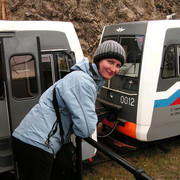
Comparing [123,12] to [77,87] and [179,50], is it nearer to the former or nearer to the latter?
[179,50]

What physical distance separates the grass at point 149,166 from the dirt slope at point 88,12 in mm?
10665

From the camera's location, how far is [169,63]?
→ 4500 mm

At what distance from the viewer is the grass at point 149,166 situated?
4.08 m

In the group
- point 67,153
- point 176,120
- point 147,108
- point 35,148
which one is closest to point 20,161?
point 35,148

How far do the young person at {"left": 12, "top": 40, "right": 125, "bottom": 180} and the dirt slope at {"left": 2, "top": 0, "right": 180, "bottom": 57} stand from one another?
13.0 m

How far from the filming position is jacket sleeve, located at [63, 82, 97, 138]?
65.2 inches

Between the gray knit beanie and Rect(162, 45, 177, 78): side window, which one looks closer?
the gray knit beanie

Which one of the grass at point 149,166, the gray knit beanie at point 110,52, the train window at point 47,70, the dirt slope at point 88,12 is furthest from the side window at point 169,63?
the dirt slope at point 88,12

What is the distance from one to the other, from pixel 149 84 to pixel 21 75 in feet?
7.55

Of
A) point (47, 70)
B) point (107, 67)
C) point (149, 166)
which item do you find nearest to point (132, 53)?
point (47, 70)

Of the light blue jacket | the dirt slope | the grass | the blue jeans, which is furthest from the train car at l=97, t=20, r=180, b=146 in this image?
the dirt slope

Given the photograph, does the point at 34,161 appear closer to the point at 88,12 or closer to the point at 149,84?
the point at 149,84

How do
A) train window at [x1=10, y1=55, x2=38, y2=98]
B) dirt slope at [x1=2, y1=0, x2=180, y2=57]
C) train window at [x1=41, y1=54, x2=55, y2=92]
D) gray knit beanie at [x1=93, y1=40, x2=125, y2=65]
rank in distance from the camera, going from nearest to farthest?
1. gray knit beanie at [x1=93, y1=40, x2=125, y2=65]
2. train window at [x1=10, y1=55, x2=38, y2=98]
3. train window at [x1=41, y1=54, x2=55, y2=92]
4. dirt slope at [x1=2, y1=0, x2=180, y2=57]

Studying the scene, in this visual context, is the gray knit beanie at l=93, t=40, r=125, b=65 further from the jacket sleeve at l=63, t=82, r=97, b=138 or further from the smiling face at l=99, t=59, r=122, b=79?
the jacket sleeve at l=63, t=82, r=97, b=138
